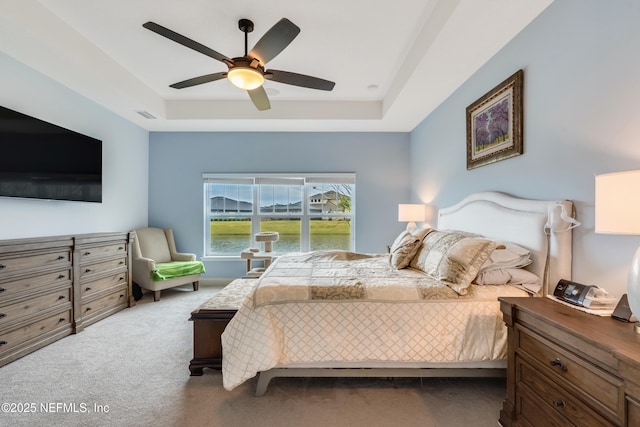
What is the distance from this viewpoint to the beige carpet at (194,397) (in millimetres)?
1646

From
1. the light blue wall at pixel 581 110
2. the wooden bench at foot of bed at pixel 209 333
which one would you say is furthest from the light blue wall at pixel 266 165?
the wooden bench at foot of bed at pixel 209 333

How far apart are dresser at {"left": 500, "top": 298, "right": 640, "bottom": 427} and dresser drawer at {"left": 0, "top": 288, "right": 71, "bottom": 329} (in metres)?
3.55

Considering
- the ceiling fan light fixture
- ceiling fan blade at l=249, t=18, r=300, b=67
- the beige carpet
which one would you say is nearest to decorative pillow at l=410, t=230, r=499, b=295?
the beige carpet

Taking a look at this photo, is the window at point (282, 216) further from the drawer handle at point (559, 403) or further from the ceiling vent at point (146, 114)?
the drawer handle at point (559, 403)

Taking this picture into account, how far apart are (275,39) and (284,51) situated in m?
0.96

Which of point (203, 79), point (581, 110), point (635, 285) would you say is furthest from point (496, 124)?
point (203, 79)

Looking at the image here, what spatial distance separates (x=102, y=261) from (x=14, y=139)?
140 centimetres

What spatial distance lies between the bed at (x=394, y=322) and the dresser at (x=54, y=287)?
1.93 meters

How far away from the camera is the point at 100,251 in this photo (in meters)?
3.14

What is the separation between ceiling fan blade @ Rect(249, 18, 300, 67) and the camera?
181cm

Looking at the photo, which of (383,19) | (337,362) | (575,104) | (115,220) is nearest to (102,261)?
(115,220)

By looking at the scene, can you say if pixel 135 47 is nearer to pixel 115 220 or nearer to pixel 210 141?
pixel 210 141

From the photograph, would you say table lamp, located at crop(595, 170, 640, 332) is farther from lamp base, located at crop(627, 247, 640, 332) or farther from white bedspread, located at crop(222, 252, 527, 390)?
white bedspread, located at crop(222, 252, 527, 390)

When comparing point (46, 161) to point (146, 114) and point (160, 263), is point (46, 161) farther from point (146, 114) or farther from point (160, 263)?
point (160, 263)
